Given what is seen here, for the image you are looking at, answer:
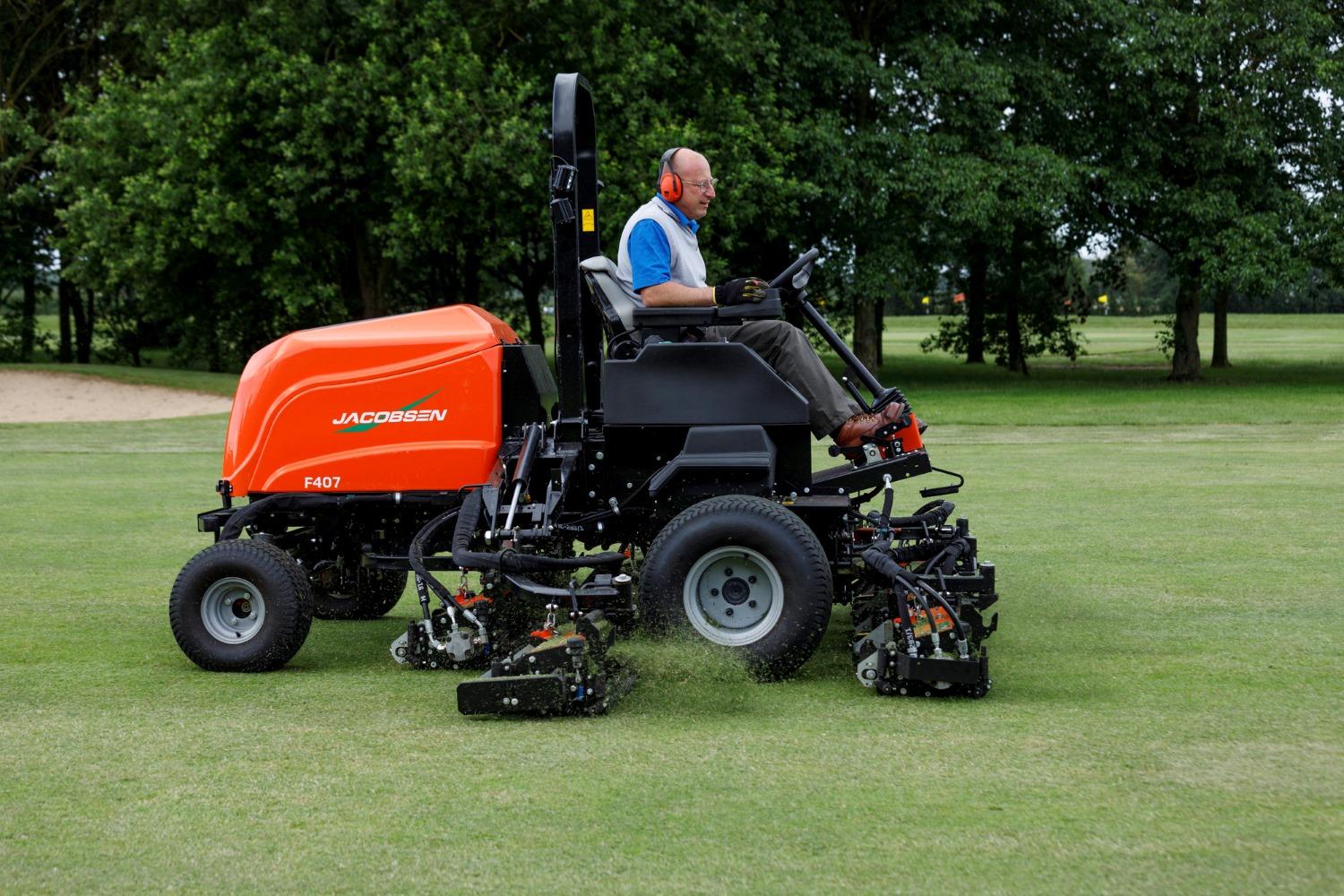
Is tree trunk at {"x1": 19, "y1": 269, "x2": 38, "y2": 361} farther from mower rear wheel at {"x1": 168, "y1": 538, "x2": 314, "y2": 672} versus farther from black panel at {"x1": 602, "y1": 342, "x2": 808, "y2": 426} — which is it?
black panel at {"x1": 602, "y1": 342, "x2": 808, "y2": 426}

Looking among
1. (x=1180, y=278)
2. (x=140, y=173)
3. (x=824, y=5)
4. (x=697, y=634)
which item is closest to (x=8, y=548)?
(x=697, y=634)

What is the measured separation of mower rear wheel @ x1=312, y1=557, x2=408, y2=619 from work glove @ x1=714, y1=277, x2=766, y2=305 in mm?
2485

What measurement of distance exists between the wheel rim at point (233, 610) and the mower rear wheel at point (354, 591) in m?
1.07

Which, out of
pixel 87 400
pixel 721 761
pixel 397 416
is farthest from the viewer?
pixel 87 400

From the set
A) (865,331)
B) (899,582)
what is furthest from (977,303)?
(899,582)

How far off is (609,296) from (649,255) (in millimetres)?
236

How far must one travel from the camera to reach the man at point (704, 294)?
20.0 ft

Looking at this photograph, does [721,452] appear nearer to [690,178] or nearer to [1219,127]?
[690,178]

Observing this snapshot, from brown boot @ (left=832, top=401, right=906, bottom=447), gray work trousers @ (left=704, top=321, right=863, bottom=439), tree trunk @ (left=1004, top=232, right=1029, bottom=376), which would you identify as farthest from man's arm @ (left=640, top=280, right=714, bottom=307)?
tree trunk @ (left=1004, top=232, right=1029, bottom=376)

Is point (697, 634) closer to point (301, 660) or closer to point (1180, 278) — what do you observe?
point (301, 660)

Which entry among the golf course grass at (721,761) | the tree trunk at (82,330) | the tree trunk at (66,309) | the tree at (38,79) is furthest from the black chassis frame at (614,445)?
the tree trunk at (82,330)

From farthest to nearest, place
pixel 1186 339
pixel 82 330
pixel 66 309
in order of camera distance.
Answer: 1. pixel 82 330
2. pixel 66 309
3. pixel 1186 339

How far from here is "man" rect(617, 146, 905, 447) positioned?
6.10 metres

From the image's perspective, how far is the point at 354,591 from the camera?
7559 mm
